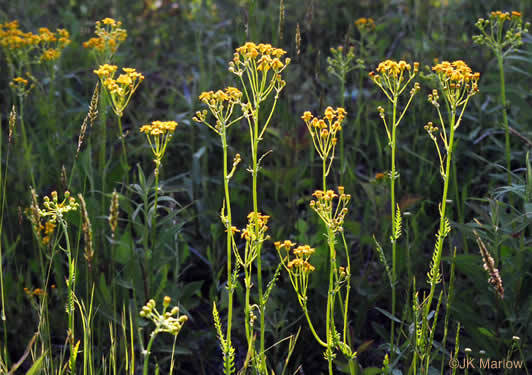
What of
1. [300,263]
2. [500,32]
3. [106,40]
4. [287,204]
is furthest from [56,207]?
[500,32]

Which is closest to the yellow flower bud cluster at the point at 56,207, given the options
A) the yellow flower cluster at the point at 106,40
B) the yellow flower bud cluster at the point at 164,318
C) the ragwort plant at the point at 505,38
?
the yellow flower bud cluster at the point at 164,318

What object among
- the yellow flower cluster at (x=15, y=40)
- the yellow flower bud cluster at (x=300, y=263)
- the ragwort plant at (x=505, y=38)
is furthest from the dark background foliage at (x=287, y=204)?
the yellow flower bud cluster at (x=300, y=263)

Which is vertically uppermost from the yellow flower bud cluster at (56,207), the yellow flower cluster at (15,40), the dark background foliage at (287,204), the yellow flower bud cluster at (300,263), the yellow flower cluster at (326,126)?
the yellow flower cluster at (15,40)

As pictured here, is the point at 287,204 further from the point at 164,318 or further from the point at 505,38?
the point at 164,318

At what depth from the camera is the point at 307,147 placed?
289cm

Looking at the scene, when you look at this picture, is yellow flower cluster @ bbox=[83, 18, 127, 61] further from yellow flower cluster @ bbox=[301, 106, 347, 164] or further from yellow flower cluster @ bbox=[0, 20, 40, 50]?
yellow flower cluster @ bbox=[301, 106, 347, 164]

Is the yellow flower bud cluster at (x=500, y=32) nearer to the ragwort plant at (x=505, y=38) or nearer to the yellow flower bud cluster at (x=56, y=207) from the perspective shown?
the ragwort plant at (x=505, y=38)

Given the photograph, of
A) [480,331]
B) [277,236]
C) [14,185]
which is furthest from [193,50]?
[480,331]

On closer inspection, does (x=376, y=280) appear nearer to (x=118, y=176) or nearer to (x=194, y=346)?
(x=194, y=346)

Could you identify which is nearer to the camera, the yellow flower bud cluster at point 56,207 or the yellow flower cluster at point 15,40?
the yellow flower bud cluster at point 56,207

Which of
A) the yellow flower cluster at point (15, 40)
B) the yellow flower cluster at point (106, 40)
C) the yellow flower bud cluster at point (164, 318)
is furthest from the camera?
the yellow flower cluster at point (15, 40)

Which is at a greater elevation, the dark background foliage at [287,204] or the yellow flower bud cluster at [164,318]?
the yellow flower bud cluster at [164,318]

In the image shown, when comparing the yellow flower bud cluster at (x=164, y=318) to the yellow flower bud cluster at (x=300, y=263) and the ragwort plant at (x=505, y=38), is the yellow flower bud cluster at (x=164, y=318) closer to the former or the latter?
the yellow flower bud cluster at (x=300, y=263)

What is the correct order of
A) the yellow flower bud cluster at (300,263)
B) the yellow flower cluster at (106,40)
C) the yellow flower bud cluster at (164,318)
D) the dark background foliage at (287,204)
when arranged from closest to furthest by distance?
the yellow flower bud cluster at (164,318) < the yellow flower bud cluster at (300,263) < the dark background foliage at (287,204) < the yellow flower cluster at (106,40)
